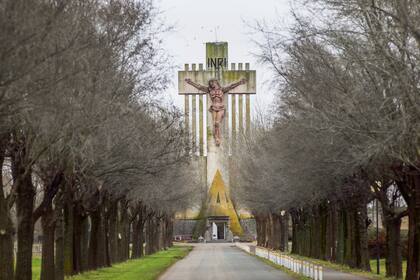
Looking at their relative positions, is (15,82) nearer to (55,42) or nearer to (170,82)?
(55,42)

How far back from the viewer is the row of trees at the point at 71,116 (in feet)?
47.2

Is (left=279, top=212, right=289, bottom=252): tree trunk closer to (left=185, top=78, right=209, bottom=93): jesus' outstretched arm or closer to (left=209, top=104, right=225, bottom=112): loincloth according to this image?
(left=209, top=104, right=225, bottom=112): loincloth

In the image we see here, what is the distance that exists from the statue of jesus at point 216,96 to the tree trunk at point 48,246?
90.8 metres

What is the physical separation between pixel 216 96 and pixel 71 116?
337 ft

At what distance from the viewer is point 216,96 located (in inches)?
4857

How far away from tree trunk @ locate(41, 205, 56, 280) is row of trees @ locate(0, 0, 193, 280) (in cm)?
5

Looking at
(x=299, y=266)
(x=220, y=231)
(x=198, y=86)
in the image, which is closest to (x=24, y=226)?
(x=299, y=266)

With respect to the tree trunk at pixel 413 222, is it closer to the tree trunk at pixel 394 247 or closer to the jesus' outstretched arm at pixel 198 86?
the tree trunk at pixel 394 247

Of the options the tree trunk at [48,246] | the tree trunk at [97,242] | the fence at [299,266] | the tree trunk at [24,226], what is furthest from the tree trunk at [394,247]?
the tree trunk at [24,226]

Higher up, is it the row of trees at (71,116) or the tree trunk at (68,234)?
the row of trees at (71,116)

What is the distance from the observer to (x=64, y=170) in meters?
27.4

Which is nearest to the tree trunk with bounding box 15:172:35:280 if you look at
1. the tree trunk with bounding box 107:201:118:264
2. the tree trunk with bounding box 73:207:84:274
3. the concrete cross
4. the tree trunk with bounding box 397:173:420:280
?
the tree trunk with bounding box 73:207:84:274

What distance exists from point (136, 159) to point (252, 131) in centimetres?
4517

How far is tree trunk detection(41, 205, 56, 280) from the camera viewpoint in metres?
31.8
